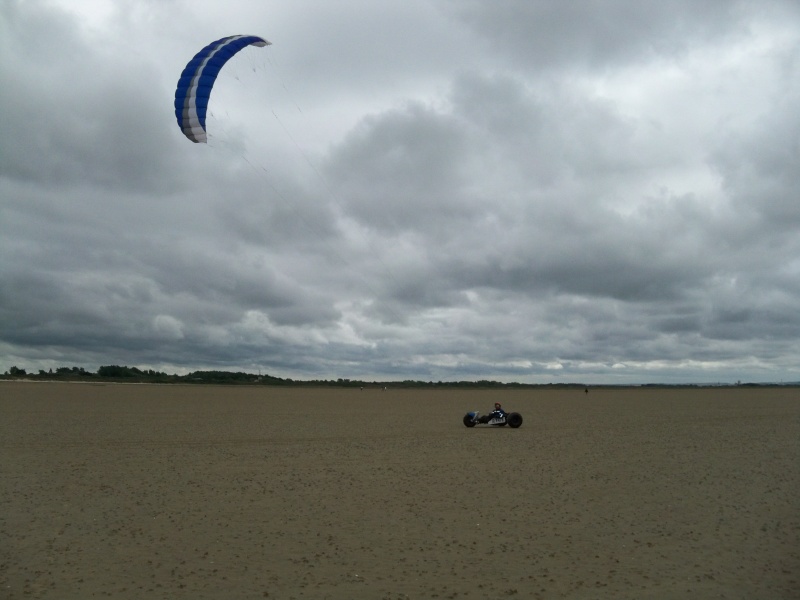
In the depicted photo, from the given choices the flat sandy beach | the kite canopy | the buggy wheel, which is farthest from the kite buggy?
the kite canopy

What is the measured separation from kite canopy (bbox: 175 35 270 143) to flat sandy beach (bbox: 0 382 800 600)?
9.15 m

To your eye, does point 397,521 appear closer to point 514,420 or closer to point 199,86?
point 199,86

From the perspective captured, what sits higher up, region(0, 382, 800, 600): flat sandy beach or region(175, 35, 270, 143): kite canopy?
region(175, 35, 270, 143): kite canopy

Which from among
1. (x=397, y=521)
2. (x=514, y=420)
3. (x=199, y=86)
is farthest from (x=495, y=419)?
(x=397, y=521)

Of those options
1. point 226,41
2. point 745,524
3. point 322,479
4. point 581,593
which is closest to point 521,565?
point 581,593

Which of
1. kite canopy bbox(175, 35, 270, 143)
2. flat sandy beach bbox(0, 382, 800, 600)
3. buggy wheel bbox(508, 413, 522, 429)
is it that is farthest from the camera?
buggy wheel bbox(508, 413, 522, 429)

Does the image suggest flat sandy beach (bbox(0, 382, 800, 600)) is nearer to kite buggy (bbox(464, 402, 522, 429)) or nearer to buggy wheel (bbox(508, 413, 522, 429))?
buggy wheel (bbox(508, 413, 522, 429))

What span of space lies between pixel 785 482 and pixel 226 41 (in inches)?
702

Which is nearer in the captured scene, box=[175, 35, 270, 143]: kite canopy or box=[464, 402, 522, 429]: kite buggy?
box=[175, 35, 270, 143]: kite canopy

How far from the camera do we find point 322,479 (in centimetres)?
1317

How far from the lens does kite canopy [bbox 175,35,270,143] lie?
17.5 metres

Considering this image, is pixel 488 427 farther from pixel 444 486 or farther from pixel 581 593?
pixel 581 593

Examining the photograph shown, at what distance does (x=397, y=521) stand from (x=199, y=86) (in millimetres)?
13415

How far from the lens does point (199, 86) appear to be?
1744 centimetres
